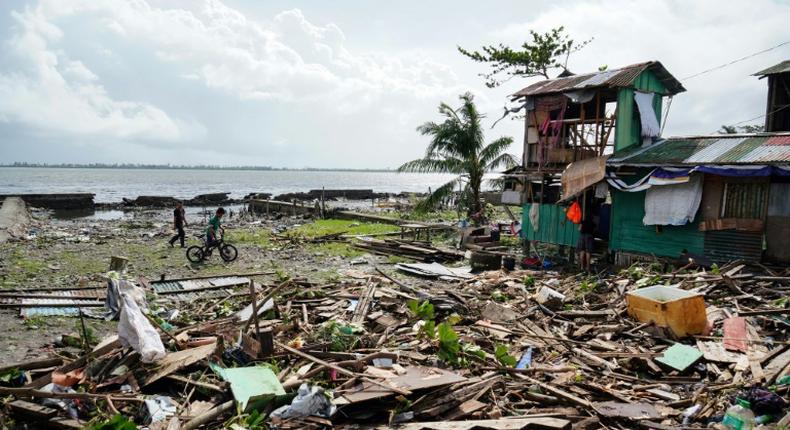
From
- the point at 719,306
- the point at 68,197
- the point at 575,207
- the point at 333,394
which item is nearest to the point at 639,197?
the point at 575,207

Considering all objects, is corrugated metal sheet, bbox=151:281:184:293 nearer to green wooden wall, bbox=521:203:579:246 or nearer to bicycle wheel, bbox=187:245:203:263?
bicycle wheel, bbox=187:245:203:263

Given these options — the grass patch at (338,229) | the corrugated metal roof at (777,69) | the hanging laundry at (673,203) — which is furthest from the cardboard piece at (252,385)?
the corrugated metal roof at (777,69)

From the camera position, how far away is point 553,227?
1769 cm

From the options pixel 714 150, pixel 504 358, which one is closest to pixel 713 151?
pixel 714 150

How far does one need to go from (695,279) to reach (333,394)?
8654 millimetres

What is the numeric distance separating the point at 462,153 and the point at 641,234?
32.7ft

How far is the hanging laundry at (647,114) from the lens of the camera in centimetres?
1634

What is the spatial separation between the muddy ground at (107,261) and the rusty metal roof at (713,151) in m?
8.58

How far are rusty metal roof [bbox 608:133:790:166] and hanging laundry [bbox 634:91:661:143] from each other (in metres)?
0.58

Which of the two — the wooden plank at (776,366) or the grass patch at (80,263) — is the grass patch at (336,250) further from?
the wooden plank at (776,366)

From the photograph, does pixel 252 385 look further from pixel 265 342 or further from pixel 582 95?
pixel 582 95

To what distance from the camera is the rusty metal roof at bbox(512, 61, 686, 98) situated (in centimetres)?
1573

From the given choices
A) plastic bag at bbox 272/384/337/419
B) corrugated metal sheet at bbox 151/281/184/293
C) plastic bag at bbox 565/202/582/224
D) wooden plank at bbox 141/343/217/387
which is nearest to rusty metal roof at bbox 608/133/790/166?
plastic bag at bbox 565/202/582/224

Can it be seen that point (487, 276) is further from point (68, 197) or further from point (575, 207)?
point (68, 197)
